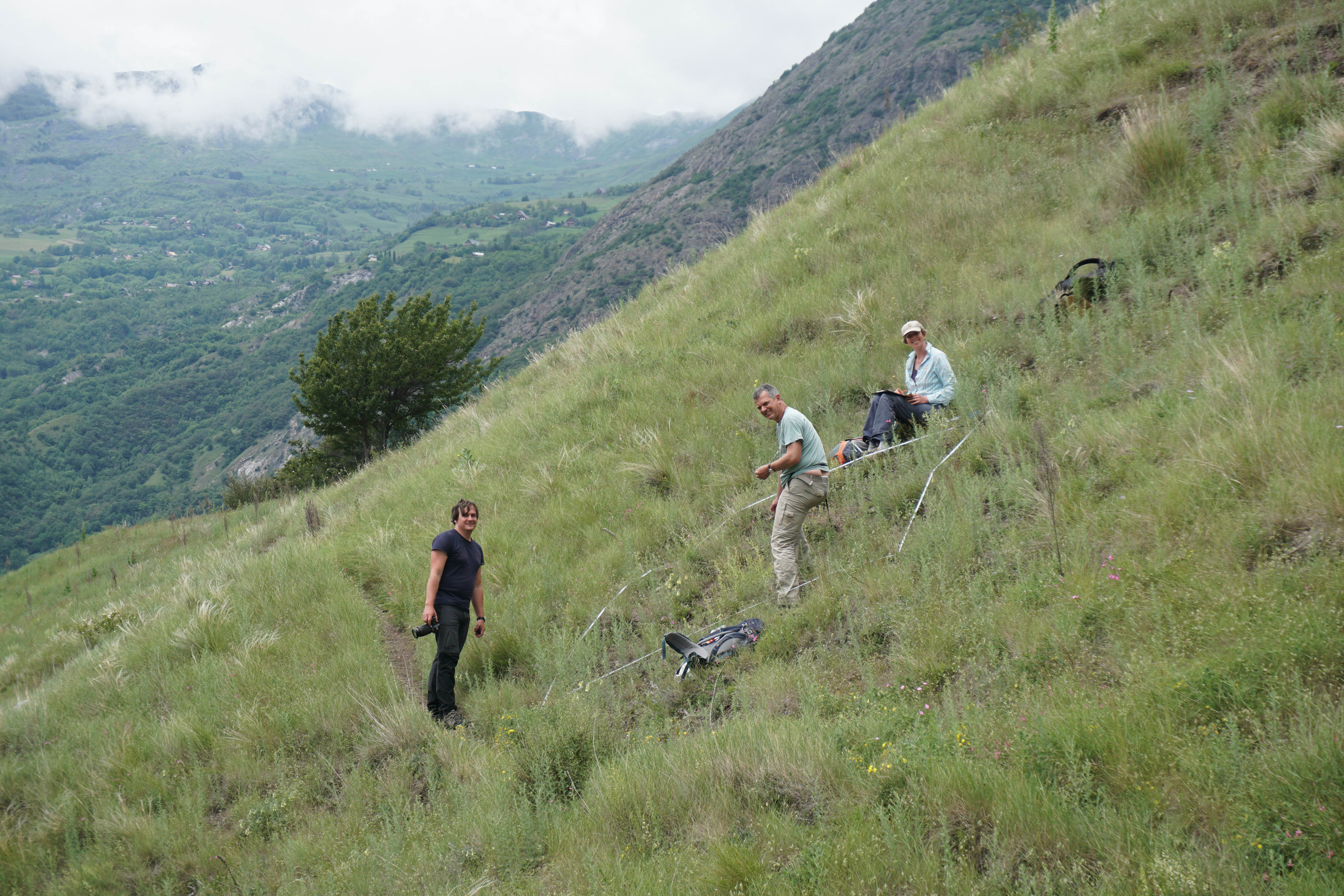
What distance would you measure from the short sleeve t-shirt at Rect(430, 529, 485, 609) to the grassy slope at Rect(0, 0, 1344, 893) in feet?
2.08

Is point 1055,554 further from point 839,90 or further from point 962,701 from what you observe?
point 839,90

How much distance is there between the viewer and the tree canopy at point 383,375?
26.5m

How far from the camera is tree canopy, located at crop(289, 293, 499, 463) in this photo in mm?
26469

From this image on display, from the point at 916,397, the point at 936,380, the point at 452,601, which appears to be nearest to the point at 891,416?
the point at 916,397

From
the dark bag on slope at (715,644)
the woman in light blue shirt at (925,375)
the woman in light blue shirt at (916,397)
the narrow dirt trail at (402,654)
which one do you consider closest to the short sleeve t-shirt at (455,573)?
the narrow dirt trail at (402,654)

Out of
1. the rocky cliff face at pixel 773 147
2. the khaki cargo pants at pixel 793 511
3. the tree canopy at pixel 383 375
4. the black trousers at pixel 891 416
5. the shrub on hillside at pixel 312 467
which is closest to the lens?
the khaki cargo pants at pixel 793 511

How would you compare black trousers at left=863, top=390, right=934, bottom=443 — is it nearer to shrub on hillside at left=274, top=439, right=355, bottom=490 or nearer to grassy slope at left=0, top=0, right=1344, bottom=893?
grassy slope at left=0, top=0, right=1344, bottom=893

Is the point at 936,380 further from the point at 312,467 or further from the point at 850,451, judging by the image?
the point at 312,467

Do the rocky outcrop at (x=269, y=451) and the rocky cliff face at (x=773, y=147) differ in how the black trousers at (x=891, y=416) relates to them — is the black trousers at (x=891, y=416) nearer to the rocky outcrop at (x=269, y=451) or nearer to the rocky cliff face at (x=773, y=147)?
the rocky cliff face at (x=773, y=147)

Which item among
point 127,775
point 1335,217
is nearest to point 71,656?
point 127,775

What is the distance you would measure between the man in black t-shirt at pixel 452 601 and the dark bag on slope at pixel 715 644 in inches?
69.8

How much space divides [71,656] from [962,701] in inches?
536

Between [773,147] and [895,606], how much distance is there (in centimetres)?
13300

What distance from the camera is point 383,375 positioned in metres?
27.0
